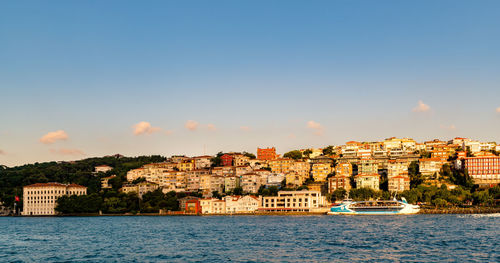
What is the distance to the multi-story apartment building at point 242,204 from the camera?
3613 inches

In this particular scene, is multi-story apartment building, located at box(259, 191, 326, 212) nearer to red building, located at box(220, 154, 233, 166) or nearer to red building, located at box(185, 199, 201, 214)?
red building, located at box(185, 199, 201, 214)

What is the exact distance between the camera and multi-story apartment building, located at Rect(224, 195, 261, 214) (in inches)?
3613

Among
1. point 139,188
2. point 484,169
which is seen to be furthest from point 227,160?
point 484,169

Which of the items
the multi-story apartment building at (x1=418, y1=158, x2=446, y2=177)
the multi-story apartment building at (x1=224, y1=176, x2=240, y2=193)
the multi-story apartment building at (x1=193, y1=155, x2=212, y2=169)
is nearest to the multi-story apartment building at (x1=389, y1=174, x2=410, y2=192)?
the multi-story apartment building at (x1=418, y1=158, x2=446, y2=177)

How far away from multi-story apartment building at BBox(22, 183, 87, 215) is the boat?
2205 inches

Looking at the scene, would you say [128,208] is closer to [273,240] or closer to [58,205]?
[58,205]

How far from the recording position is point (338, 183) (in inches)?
3873

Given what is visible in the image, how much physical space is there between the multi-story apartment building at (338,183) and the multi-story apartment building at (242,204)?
49.4 ft

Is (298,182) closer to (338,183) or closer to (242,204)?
(338,183)

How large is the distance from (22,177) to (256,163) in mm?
54737

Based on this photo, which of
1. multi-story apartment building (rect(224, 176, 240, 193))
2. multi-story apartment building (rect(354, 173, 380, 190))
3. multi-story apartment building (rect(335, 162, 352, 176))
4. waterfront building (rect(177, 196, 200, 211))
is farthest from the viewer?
multi-story apartment building (rect(335, 162, 352, 176))

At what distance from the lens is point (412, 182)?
9681cm

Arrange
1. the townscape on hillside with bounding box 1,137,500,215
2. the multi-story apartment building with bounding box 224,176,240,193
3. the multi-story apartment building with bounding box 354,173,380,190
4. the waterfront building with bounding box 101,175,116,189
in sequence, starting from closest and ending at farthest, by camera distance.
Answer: the townscape on hillside with bounding box 1,137,500,215 → the multi-story apartment building with bounding box 354,173,380,190 → the multi-story apartment building with bounding box 224,176,240,193 → the waterfront building with bounding box 101,175,116,189

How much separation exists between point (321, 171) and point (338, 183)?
1094cm
